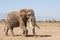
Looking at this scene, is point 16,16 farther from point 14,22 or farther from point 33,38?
point 33,38

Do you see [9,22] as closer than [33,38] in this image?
No

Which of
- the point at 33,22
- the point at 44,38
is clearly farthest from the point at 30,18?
the point at 44,38

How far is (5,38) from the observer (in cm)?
1898

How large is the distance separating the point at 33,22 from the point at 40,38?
1151 millimetres

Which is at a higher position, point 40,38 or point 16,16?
point 16,16

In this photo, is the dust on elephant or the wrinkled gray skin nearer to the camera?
the wrinkled gray skin

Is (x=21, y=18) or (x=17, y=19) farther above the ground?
(x=21, y=18)

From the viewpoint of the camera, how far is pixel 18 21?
20109mm

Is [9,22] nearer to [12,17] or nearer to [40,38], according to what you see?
[12,17]

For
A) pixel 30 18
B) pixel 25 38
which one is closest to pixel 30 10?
pixel 30 18

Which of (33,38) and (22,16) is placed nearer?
(33,38)

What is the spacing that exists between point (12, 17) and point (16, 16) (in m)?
0.36

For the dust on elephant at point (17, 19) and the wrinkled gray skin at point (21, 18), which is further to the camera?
the dust on elephant at point (17, 19)

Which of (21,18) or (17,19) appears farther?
(17,19)
